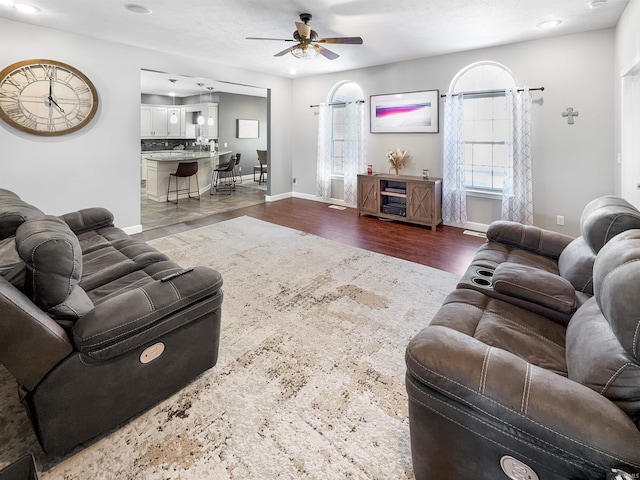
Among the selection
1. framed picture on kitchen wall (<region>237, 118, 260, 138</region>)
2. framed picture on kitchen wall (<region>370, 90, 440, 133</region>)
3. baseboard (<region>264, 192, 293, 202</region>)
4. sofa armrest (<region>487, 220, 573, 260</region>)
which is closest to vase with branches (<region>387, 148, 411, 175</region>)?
framed picture on kitchen wall (<region>370, 90, 440, 133</region>)

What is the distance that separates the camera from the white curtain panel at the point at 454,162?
532 centimetres

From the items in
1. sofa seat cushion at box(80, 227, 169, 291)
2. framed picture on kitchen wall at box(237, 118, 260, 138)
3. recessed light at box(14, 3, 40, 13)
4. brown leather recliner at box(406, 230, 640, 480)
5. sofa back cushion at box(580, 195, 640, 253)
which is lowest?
brown leather recliner at box(406, 230, 640, 480)

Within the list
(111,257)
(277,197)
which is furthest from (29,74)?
(277,197)

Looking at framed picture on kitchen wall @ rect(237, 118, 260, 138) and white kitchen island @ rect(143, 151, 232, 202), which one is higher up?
framed picture on kitchen wall @ rect(237, 118, 260, 138)

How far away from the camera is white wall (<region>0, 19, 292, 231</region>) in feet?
13.2

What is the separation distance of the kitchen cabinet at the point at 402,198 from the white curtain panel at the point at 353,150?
1.68 feet

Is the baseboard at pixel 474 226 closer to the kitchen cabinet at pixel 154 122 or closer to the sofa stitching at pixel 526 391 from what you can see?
the sofa stitching at pixel 526 391

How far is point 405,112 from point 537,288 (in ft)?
15.8

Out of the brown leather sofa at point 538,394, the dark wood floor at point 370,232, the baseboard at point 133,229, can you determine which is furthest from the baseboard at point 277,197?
the brown leather sofa at point 538,394

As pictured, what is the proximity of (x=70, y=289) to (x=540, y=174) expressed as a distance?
5.37 meters

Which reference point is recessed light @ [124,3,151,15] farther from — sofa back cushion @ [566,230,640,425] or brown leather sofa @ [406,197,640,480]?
sofa back cushion @ [566,230,640,425]

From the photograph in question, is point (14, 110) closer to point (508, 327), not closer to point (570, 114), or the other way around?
point (508, 327)

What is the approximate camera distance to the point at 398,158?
19.8 feet

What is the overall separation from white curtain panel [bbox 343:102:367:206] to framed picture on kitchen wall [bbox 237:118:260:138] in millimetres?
5171
